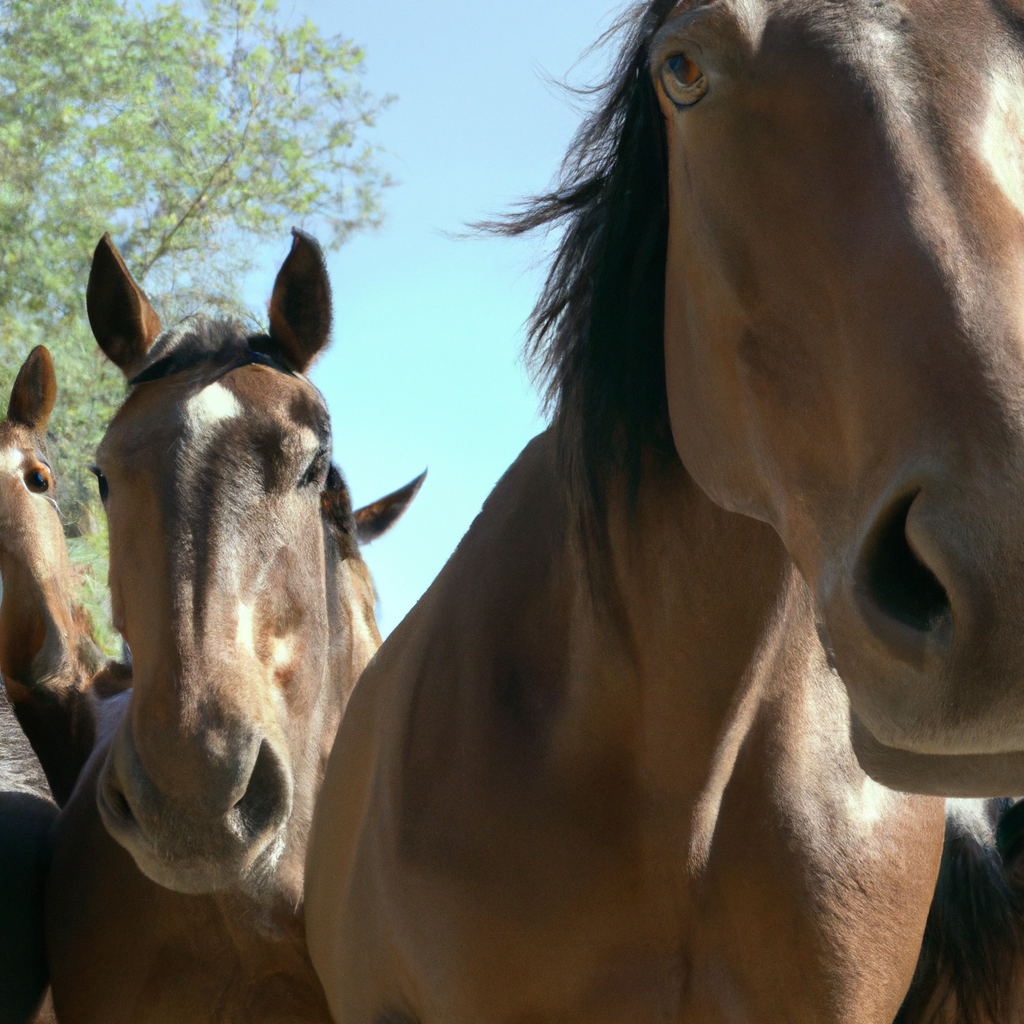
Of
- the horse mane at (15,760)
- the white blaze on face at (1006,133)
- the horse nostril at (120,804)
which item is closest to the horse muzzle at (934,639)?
the white blaze on face at (1006,133)

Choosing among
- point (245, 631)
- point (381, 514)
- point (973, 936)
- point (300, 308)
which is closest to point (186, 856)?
point (245, 631)

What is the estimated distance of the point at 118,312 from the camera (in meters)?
3.61

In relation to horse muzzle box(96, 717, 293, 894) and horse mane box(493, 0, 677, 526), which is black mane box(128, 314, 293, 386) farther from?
horse mane box(493, 0, 677, 526)

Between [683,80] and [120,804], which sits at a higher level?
[683,80]

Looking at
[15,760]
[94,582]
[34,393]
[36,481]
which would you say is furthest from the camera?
[94,582]

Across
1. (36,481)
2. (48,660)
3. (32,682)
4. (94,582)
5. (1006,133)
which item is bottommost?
(94,582)

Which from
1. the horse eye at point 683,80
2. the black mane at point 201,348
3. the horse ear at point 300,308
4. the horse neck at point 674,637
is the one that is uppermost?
the horse eye at point 683,80

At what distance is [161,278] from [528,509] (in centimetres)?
1421

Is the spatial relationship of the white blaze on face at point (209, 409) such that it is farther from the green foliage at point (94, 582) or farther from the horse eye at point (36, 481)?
the green foliage at point (94, 582)

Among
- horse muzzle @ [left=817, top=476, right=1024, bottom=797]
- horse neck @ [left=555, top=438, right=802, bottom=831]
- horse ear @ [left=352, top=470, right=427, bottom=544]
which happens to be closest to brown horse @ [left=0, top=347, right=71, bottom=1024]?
horse ear @ [left=352, top=470, right=427, bottom=544]

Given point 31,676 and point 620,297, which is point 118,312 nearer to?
point 31,676

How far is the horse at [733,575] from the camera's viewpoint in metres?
1.16

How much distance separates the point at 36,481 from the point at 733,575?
11.2 ft

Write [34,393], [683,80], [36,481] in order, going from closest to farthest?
[683,80] → [36,481] → [34,393]
